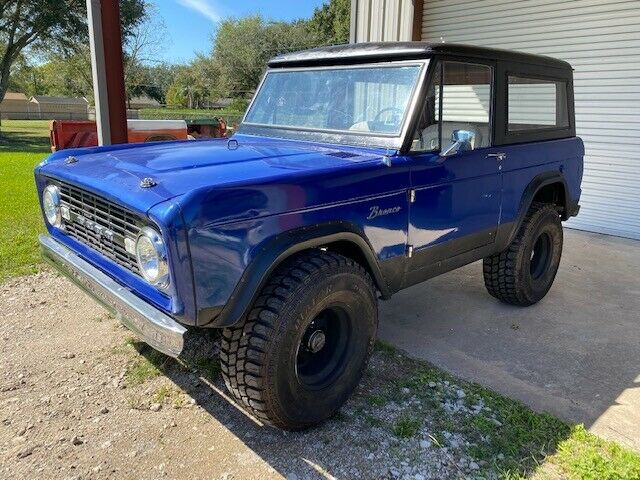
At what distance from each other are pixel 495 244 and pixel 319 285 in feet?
6.01

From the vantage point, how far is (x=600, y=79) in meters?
6.80

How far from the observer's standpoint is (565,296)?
4578mm

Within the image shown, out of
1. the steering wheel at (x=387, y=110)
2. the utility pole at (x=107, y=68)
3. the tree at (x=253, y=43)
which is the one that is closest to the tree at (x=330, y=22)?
the tree at (x=253, y=43)

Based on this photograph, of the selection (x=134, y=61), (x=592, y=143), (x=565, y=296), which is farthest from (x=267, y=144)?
(x=134, y=61)

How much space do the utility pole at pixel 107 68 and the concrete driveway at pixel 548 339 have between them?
329 cm

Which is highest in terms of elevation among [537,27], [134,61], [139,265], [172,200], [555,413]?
[134,61]

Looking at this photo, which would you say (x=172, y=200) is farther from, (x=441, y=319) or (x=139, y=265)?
(x=441, y=319)

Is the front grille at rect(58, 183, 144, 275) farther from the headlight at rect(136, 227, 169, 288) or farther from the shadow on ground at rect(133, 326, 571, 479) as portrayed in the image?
the shadow on ground at rect(133, 326, 571, 479)

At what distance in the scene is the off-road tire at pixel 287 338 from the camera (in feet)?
7.48

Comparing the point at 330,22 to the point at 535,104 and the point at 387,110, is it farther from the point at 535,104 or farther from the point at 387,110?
the point at 387,110

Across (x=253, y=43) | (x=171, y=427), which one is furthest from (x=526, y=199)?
(x=253, y=43)

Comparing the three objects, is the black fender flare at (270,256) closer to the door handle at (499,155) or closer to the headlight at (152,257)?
the headlight at (152,257)

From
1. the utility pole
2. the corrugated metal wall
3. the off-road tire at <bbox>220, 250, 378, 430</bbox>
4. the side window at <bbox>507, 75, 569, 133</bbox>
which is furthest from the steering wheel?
the corrugated metal wall

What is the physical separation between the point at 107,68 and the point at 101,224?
308cm
